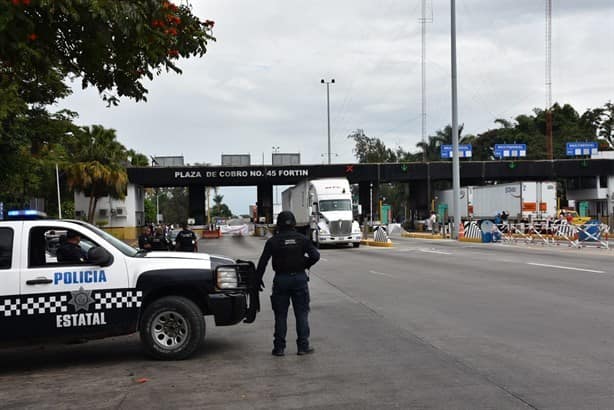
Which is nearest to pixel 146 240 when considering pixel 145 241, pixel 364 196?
pixel 145 241

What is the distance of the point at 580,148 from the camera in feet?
206

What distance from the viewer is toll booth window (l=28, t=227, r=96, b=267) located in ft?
25.5

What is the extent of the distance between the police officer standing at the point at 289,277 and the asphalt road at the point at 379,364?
12.6 inches

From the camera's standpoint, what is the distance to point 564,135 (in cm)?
8519

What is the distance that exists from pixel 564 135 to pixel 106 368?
85317 millimetres

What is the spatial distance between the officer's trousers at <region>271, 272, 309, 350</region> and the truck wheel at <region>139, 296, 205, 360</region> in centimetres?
91

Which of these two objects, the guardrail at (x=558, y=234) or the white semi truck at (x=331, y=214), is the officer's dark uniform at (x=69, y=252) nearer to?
the guardrail at (x=558, y=234)

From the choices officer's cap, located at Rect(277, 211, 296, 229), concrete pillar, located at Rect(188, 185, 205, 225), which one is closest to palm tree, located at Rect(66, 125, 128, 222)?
concrete pillar, located at Rect(188, 185, 205, 225)

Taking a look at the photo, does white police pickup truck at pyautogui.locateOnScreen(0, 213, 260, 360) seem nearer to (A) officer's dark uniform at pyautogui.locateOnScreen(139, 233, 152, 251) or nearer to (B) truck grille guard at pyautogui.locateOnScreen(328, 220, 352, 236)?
(A) officer's dark uniform at pyautogui.locateOnScreen(139, 233, 152, 251)

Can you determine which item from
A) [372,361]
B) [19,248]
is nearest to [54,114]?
[19,248]

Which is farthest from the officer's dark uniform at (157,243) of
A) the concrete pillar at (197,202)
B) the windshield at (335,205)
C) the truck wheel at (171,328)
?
the concrete pillar at (197,202)

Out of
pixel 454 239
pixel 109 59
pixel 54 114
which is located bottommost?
pixel 454 239

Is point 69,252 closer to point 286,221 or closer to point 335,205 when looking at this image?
point 286,221

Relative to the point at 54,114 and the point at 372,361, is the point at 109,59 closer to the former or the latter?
the point at 372,361
